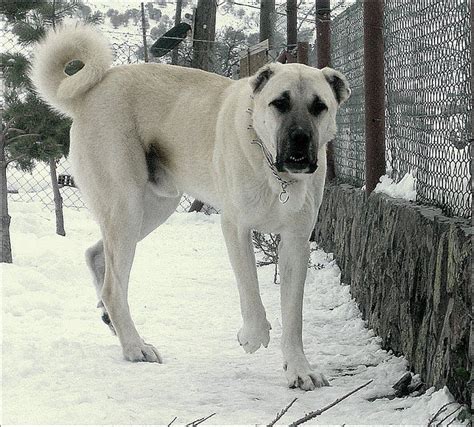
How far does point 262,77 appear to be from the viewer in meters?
3.21

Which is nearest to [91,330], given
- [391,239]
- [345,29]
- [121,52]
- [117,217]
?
[117,217]

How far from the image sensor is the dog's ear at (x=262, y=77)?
3.20 m

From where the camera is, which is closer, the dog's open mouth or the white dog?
the dog's open mouth

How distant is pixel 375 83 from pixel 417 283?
1720mm

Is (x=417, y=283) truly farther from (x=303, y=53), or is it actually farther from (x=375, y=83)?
(x=303, y=53)

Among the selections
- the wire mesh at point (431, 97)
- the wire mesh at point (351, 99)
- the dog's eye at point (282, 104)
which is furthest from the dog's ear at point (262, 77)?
the wire mesh at point (351, 99)

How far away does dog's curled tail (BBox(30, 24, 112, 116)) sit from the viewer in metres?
4.00

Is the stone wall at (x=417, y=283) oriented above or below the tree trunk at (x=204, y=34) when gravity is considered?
below

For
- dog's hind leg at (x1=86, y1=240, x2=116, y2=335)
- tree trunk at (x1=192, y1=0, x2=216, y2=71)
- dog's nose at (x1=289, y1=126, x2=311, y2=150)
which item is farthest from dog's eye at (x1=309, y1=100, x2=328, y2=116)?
tree trunk at (x1=192, y1=0, x2=216, y2=71)

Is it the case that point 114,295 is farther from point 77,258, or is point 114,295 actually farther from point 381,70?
point 77,258

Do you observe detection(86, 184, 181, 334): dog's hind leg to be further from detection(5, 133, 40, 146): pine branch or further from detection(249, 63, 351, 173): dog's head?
detection(5, 133, 40, 146): pine branch

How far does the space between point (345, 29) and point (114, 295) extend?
3587 millimetres

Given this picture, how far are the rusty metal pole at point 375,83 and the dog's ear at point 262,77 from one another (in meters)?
1.34

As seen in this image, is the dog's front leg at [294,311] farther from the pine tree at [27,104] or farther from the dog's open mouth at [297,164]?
the pine tree at [27,104]
